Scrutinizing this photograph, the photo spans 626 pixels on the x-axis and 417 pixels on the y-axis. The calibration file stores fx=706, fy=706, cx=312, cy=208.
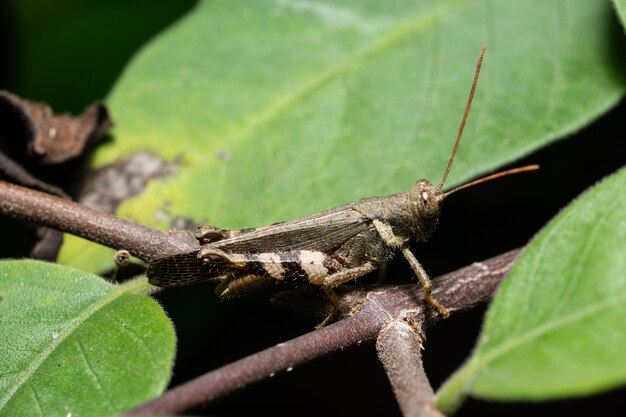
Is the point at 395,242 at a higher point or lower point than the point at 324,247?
higher

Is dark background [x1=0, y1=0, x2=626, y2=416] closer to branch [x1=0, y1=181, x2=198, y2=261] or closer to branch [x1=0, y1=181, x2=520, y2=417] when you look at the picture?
branch [x1=0, y1=181, x2=520, y2=417]

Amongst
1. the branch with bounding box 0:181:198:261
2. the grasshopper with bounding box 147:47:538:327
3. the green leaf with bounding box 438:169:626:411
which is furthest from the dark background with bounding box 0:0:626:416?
the green leaf with bounding box 438:169:626:411

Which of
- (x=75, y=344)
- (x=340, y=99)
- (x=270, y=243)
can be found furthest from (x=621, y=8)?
(x=75, y=344)

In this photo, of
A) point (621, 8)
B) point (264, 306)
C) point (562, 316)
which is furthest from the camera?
point (264, 306)

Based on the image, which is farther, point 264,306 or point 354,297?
point 264,306

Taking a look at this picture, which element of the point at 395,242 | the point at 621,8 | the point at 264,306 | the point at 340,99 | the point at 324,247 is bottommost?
the point at 264,306

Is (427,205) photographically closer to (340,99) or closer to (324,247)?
(324,247)
